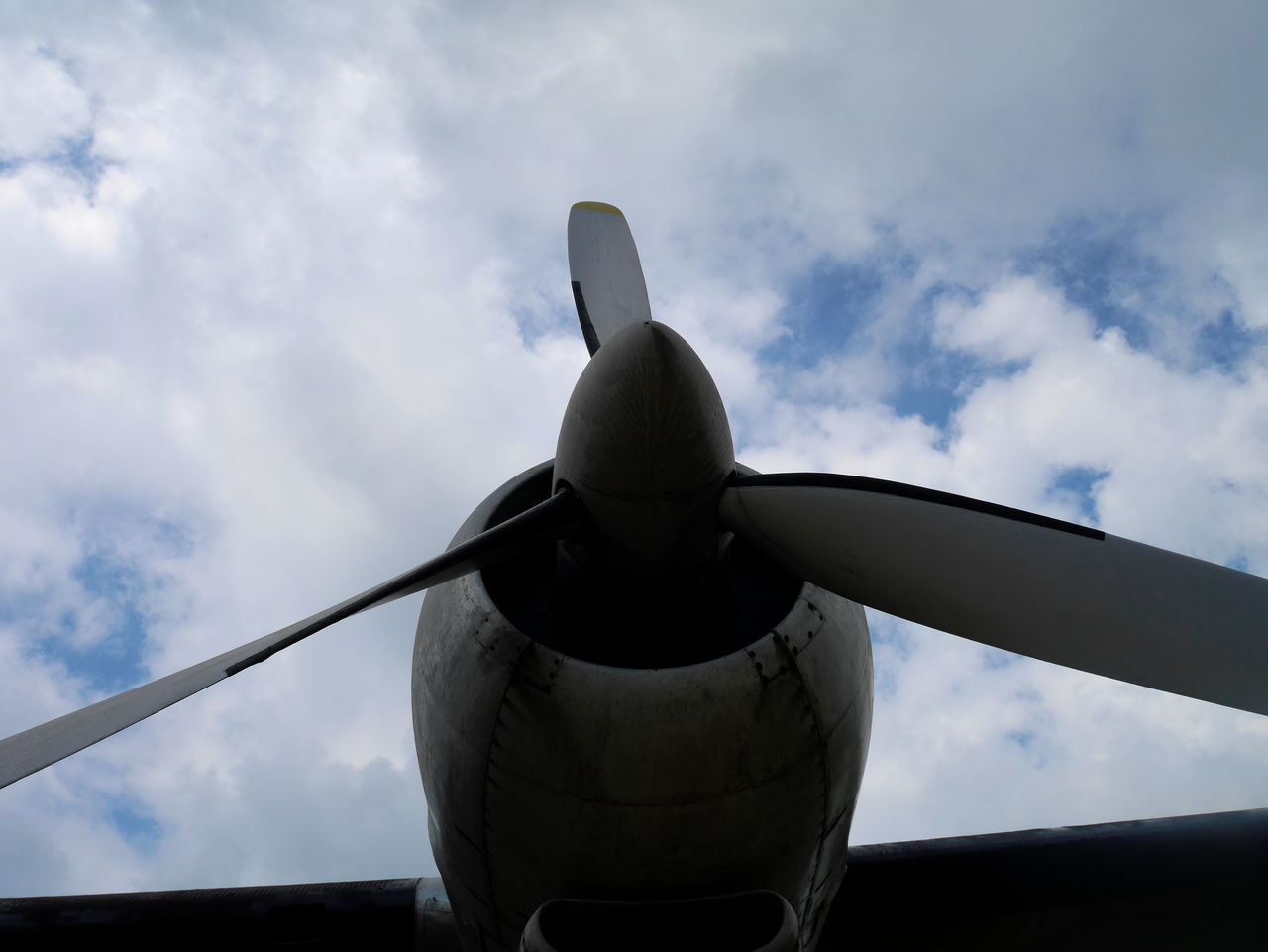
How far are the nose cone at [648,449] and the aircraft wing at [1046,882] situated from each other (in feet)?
10.6

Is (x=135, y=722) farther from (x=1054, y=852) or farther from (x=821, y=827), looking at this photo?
(x=1054, y=852)

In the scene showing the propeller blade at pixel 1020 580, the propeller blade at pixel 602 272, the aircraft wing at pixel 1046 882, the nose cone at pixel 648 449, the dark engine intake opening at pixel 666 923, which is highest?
the propeller blade at pixel 602 272

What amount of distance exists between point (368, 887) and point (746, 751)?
11.8 feet

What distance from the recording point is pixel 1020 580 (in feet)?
11.3

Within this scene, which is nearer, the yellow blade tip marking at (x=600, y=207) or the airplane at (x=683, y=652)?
the airplane at (x=683, y=652)

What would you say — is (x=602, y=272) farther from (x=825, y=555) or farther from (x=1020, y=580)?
(x=1020, y=580)

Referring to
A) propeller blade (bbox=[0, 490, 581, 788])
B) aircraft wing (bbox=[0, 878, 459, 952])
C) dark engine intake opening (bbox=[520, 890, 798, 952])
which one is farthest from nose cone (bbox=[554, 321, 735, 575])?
aircraft wing (bbox=[0, 878, 459, 952])

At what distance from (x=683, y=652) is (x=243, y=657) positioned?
6.92ft

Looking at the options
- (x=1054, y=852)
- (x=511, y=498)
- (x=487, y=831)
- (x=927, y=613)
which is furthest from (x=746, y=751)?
(x=1054, y=852)

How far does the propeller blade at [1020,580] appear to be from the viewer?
3.08m

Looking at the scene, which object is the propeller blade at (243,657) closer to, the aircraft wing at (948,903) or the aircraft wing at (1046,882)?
the aircraft wing at (948,903)

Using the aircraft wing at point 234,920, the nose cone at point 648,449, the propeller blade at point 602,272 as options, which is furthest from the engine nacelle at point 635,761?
the propeller blade at point 602,272

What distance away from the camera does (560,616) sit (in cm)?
441

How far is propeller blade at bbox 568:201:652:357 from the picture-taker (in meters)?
5.98
